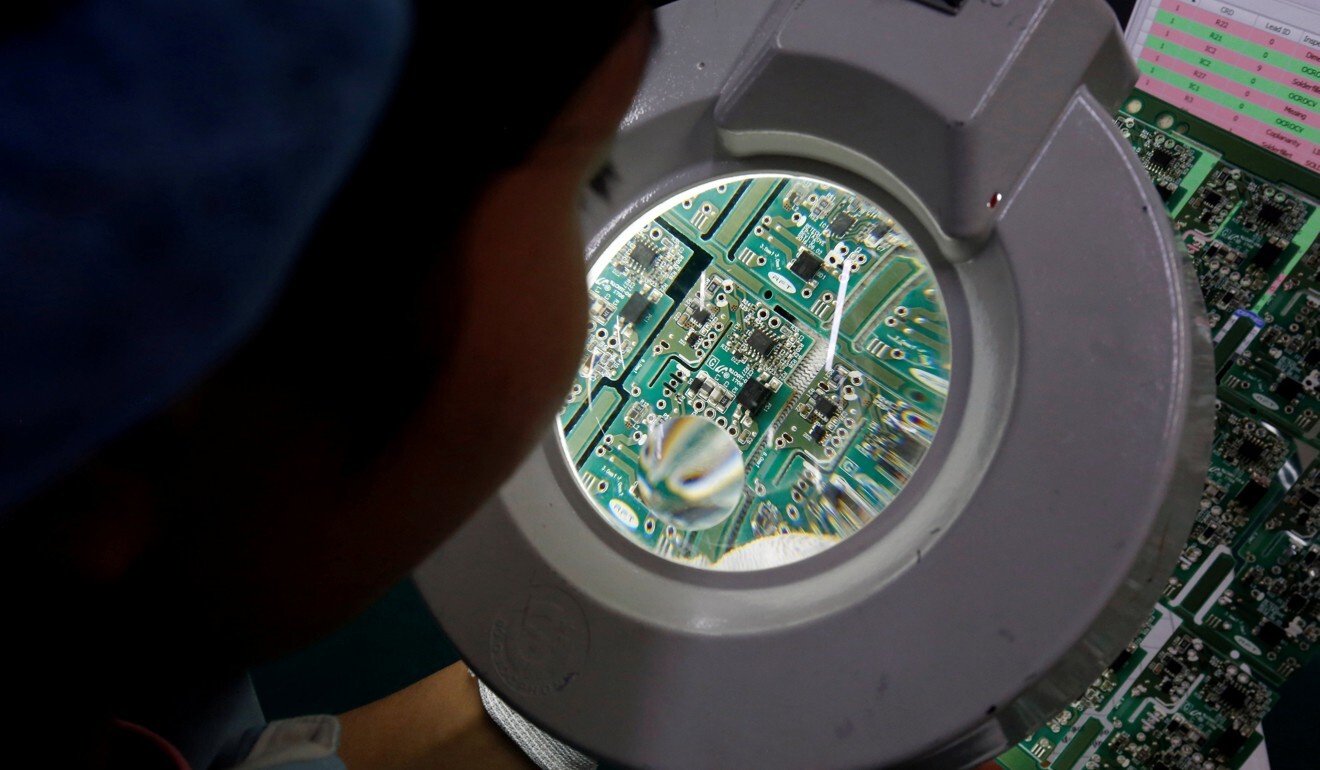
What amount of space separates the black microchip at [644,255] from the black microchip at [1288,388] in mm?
765

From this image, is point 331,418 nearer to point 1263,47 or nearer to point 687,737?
point 687,737

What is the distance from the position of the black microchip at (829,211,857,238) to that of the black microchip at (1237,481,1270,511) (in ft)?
2.12

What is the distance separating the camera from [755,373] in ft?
2.27

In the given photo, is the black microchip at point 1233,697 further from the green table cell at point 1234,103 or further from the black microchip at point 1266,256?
the green table cell at point 1234,103

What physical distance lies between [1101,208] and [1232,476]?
0.60 meters

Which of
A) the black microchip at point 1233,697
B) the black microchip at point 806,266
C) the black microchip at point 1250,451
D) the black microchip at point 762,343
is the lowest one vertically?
the black microchip at point 1233,697

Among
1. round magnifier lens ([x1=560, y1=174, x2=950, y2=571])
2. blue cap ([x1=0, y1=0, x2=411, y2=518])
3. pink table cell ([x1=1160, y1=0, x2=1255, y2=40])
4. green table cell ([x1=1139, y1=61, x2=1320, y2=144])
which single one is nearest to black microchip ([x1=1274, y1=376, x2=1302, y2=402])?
green table cell ([x1=1139, y1=61, x2=1320, y2=144])

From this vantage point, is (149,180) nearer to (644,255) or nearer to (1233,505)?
(644,255)

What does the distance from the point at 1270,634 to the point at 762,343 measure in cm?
77

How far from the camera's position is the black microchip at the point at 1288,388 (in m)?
0.95

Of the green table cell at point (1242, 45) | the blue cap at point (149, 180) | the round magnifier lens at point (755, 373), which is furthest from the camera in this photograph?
the green table cell at point (1242, 45)

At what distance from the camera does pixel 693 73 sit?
2.25ft

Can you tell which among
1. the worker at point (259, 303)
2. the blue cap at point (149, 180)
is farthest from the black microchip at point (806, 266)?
the blue cap at point (149, 180)

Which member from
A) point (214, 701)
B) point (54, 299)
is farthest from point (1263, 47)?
point (214, 701)
